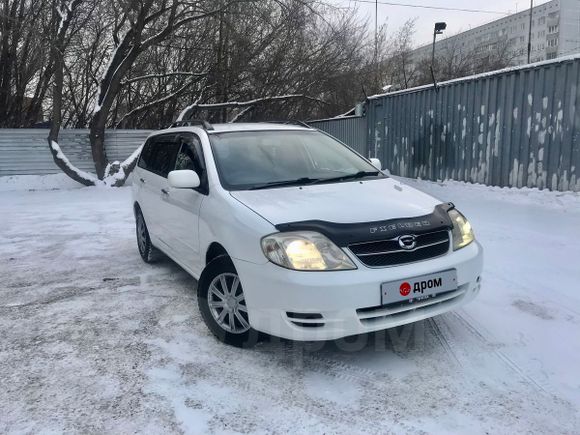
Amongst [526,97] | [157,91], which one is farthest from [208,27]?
[526,97]

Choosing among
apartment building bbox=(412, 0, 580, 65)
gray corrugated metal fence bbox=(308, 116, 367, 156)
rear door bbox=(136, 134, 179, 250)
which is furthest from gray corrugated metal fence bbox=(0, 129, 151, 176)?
apartment building bbox=(412, 0, 580, 65)

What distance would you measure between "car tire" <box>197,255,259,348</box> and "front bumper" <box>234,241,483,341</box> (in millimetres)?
201

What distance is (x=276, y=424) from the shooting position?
97.7 inches

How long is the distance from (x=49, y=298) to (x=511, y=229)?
565cm

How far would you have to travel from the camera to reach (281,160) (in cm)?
411

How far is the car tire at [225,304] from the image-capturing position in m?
3.27

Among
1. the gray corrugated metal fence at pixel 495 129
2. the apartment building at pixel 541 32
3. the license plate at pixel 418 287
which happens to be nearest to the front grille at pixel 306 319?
the license plate at pixel 418 287

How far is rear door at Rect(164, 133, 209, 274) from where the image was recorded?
12.4ft

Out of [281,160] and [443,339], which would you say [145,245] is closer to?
[281,160]

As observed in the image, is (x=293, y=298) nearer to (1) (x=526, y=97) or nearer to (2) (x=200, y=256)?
(2) (x=200, y=256)

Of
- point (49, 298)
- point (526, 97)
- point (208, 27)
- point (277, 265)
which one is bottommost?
point (49, 298)

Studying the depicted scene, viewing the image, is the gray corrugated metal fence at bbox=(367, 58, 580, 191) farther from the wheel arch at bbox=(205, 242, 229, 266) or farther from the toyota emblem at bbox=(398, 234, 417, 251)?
the wheel arch at bbox=(205, 242, 229, 266)

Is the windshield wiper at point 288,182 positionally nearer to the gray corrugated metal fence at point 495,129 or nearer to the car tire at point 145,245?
the car tire at point 145,245

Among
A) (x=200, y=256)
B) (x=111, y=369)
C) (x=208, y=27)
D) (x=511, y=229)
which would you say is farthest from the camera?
(x=208, y=27)
